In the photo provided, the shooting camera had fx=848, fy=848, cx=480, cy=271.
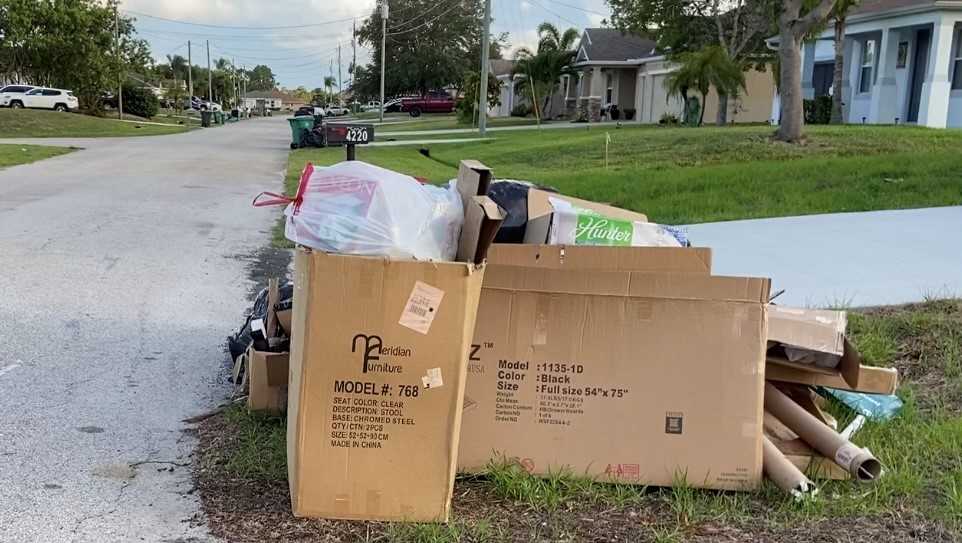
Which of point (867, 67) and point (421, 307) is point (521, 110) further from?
point (421, 307)

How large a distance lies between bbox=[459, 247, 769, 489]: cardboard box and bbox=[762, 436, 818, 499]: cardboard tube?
2.3 inches

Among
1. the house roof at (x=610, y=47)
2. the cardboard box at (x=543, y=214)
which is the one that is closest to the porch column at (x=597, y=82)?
the house roof at (x=610, y=47)

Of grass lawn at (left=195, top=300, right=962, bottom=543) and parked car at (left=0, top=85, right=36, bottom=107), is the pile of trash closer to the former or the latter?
grass lawn at (left=195, top=300, right=962, bottom=543)

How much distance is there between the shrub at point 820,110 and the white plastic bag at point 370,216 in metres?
26.1

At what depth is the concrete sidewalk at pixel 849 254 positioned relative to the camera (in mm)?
5723

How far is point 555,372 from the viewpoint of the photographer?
10.8ft

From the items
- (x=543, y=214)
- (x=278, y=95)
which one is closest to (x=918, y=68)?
(x=543, y=214)

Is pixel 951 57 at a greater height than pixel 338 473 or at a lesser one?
greater

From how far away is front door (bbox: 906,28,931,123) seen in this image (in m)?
24.4

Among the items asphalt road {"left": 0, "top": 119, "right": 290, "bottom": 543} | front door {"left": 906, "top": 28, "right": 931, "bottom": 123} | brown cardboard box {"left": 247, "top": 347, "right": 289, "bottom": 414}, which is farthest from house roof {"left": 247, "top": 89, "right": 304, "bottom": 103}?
brown cardboard box {"left": 247, "top": 347, "right": 289, "bottom": 414}

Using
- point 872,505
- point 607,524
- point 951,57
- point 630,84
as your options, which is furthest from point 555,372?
point 630,84

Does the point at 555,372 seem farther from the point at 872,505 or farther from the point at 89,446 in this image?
the point at 89,446

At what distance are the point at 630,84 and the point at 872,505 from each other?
41.0m

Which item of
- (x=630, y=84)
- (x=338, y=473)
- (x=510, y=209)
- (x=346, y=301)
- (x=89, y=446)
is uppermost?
(x=630, y=84)
